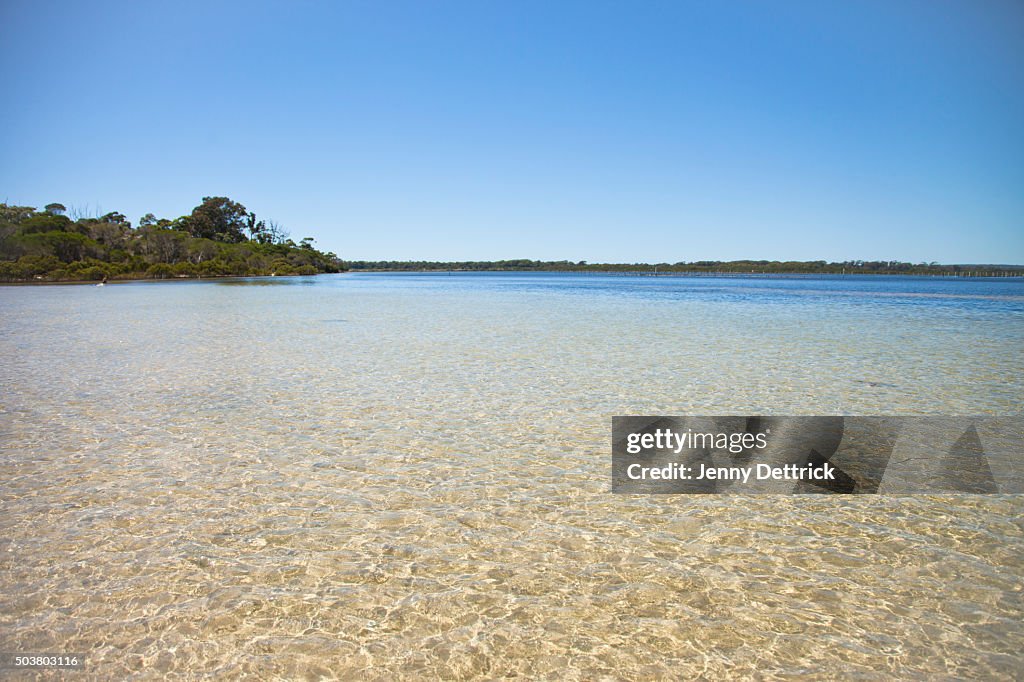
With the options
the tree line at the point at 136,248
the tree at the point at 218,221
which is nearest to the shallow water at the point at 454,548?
the tree line at the point at 136,248

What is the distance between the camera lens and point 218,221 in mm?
117750

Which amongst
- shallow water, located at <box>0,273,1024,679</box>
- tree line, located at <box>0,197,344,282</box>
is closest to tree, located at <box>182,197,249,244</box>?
tree line, located at <box>0,197,344,282</box>

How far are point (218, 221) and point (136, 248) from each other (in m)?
37.3

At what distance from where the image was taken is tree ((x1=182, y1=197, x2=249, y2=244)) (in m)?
112

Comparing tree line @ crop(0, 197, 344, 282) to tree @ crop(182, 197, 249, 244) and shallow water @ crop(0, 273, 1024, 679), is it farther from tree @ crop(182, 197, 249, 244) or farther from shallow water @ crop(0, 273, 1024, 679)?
shallow water @ crop(0, 273, 1024, 679)

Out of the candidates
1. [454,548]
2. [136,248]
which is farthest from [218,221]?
[454,548]

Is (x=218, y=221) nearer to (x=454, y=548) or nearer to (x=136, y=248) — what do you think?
(x=136, y=248)

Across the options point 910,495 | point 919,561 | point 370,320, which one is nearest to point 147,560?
point 919,561

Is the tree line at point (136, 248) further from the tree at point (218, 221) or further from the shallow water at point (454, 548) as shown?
the shallow water at point (454, 548)

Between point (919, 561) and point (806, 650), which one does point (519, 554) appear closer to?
point (806, 650)

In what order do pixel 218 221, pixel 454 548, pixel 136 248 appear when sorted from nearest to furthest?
pixel 454 548, pixel 136 248, pixel 218 221

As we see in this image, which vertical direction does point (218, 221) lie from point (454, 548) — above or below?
above

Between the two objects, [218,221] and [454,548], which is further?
[218,221]

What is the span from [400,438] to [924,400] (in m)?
7.24
